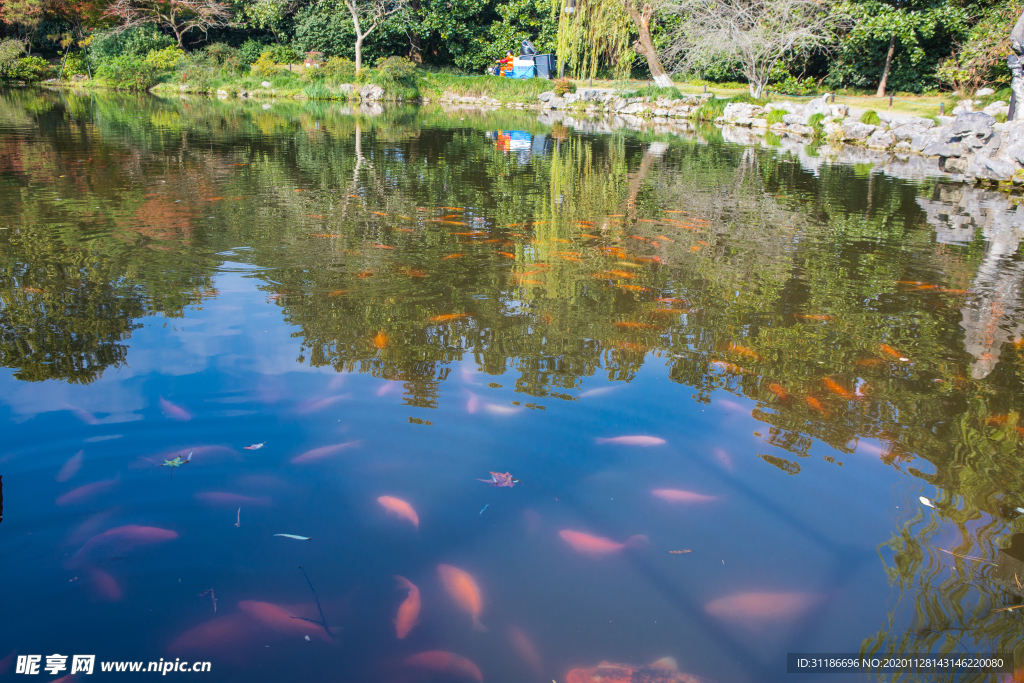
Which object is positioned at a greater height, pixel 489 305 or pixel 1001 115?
pixel 1001 115

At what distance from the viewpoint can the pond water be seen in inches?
77.9

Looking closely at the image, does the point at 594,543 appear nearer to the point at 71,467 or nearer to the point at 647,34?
the point at 71,467

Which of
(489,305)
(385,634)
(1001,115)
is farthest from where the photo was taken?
(1001,115)

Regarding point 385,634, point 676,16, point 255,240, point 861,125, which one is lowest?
point 385,634

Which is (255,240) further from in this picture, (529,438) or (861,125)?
(861,125)

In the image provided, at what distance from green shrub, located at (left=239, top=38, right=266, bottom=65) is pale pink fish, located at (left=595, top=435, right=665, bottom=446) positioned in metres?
35.3

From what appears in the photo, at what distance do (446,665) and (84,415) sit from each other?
6.83 feet

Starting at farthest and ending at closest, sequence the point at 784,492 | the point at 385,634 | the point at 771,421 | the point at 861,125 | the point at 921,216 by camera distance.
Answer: the point at 861,125 → the point at 921,216 → the point at 771,421 → the point at 784,492 → the point at 385,634

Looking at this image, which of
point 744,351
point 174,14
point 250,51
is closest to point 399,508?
point 744,351

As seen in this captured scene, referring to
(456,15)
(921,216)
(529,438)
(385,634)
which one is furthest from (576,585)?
(456,15)

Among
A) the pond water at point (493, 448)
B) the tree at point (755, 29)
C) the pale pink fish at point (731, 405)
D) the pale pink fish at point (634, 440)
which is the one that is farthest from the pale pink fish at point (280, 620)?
the tree at point (755, 29)

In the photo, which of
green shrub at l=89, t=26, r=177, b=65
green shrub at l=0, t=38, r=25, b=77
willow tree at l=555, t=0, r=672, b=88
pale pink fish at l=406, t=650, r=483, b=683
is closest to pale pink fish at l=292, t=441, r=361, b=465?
pale pink fish at l=406, t=650, r=483, b=683

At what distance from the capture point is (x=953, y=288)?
5.20m

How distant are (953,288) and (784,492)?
366cm
